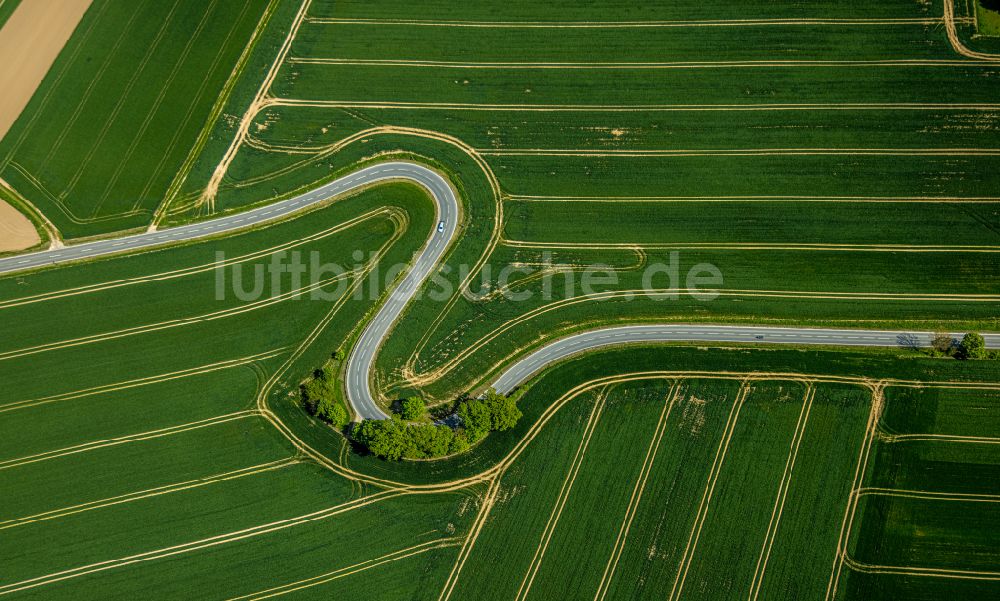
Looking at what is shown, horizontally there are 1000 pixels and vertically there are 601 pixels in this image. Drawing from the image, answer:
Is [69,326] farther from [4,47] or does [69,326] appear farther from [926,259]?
[926,259]

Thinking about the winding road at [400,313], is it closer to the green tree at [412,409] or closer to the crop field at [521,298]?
the crop field at [521,298]

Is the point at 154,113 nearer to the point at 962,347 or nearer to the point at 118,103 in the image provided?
the point at 118,103

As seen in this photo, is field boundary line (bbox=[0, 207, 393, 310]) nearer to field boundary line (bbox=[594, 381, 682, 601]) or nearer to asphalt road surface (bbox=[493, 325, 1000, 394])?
asphalt road surface (bbox=[493, 325, 1000, 394])

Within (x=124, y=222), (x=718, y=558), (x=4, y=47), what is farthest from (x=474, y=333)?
(x=4, y=47)

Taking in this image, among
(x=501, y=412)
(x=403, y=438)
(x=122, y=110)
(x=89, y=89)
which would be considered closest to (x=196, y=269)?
(x=122, y=110)

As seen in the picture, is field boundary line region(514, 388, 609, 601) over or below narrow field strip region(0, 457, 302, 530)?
over

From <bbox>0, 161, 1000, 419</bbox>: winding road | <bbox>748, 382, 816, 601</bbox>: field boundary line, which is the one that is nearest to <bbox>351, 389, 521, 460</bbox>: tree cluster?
<bbox>0, 161, 1000, 419</bbox>: winding road

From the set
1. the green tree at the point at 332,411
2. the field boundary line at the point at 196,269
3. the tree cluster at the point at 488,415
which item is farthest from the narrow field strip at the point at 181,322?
the tree cluster at the point at 488,415
